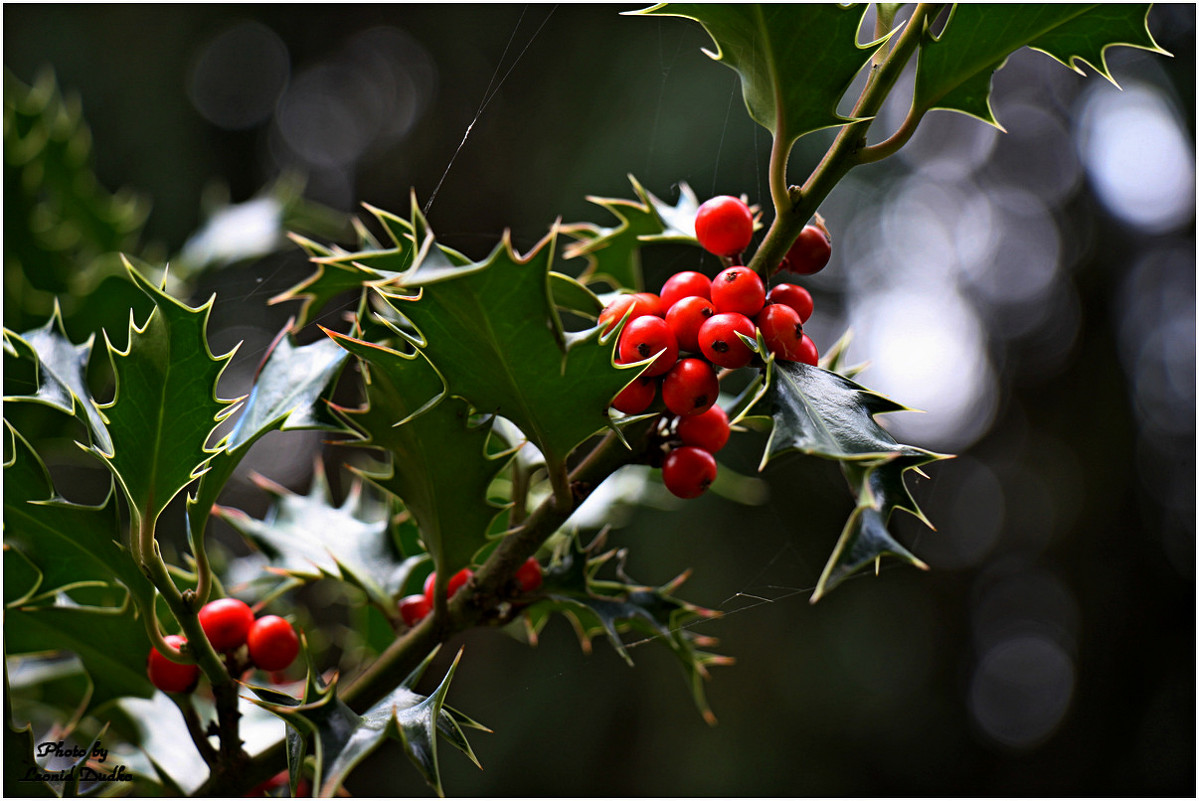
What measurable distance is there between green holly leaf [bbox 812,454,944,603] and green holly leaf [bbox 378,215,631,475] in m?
0.15

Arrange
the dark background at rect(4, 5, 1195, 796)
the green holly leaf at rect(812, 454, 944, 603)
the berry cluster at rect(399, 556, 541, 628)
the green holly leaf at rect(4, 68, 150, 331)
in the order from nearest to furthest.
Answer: the green holly leaf at rect(812, 454, 944, 603)
the berry cluster at rect(399, 556, 541, 628)
the green holly leaf at rect(4, 68, 150, 331)
the dark background at rect(4, 5, 1195, 796)

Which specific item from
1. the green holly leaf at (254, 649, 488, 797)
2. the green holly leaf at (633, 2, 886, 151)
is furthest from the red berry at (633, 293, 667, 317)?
the green holly leaf at (254, 649, 488, 797)

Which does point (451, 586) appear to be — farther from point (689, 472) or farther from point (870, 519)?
point (870, 519)

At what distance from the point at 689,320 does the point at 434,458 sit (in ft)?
0.67

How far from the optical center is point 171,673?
571 millimetres

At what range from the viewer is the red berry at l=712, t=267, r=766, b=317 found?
473 millimetres

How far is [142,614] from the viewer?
0.54 metres

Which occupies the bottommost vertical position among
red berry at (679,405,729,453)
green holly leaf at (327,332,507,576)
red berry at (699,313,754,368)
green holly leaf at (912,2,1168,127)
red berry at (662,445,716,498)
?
green holly leaf at (327,332,507,576)

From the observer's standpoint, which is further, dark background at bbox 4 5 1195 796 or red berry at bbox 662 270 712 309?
dark background at bbox 4 5 1195 796

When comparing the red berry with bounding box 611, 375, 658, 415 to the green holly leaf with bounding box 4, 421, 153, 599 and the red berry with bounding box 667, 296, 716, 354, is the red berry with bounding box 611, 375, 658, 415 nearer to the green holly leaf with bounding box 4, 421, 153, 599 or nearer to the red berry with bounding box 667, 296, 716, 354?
the red berry with bounding box 667, 296, 716, 354

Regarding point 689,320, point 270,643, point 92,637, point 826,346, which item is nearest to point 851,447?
point 689,320

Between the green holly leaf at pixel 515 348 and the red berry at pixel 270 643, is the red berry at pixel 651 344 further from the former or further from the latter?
the red berry at pixel 270 643

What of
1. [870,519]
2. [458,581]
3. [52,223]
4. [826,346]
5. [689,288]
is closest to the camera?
[870,519]

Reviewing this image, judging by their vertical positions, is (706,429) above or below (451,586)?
above
